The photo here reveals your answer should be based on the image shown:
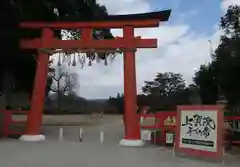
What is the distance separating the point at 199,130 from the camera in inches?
465

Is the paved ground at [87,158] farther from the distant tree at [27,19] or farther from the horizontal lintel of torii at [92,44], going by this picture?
the distant tree at [27,19]

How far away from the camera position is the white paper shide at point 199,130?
1129cm

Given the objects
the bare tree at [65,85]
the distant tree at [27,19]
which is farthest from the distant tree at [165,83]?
the distant tree at [27,19]

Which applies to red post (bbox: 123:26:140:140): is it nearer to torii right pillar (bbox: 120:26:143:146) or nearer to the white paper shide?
torii right pillar (bbox: 120:26:143:146)

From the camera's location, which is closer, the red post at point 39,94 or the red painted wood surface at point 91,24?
the red painted wood surface at point 91,24

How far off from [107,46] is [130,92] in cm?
228

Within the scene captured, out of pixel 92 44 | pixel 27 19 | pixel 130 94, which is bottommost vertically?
pixel 130 94

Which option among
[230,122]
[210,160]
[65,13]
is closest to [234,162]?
[210,160]

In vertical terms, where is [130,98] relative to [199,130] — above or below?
above

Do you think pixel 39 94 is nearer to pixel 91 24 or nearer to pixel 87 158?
pixel 91 24

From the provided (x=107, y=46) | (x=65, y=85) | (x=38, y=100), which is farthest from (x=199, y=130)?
(x=65, y=85)

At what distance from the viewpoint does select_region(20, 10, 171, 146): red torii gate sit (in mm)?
16250

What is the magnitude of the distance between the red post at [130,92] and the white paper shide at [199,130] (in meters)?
3.61

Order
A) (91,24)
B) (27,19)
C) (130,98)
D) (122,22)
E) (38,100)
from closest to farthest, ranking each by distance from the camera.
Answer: (130,98) → (122,22) → (91,24) → (38,100) → (27,19)
